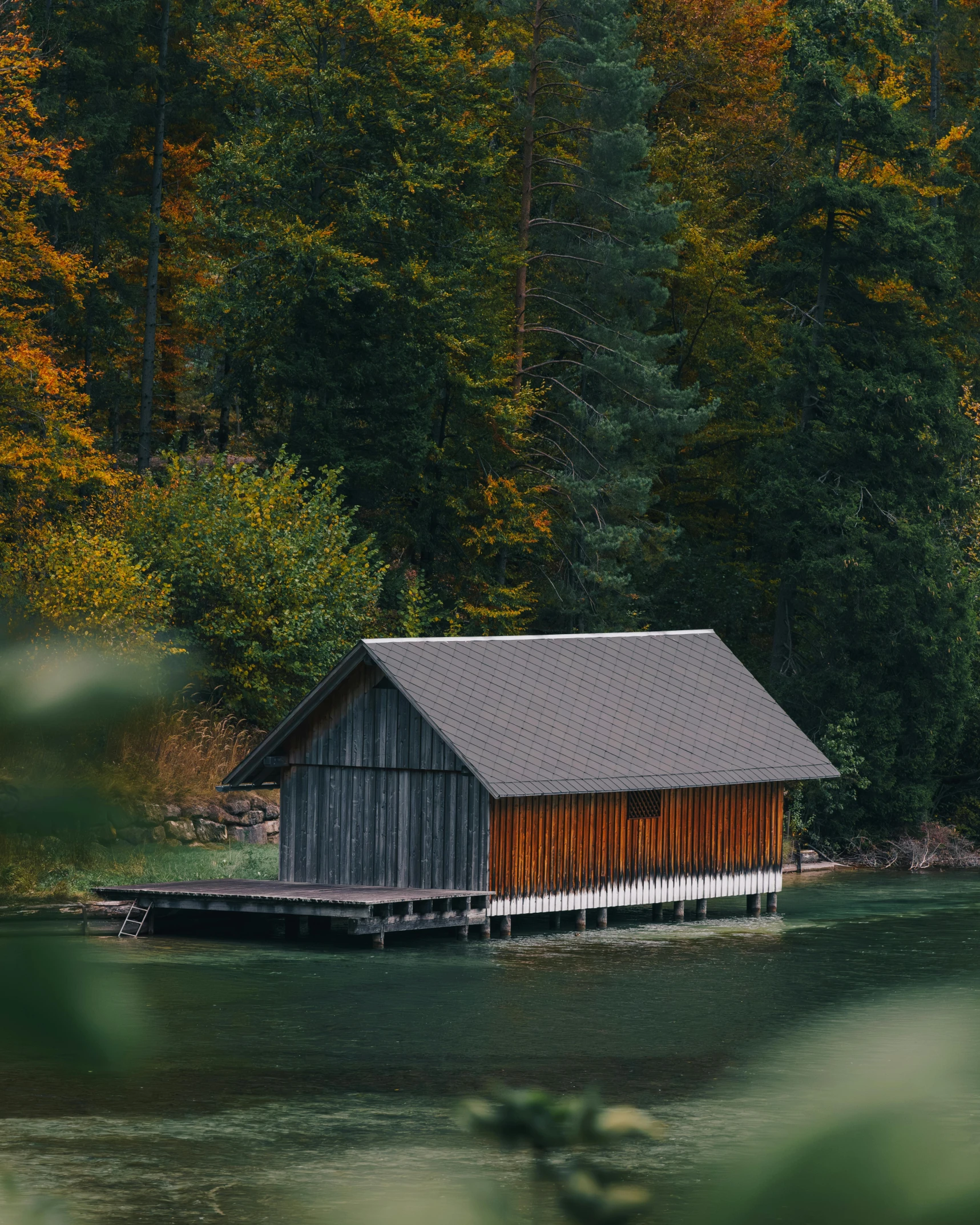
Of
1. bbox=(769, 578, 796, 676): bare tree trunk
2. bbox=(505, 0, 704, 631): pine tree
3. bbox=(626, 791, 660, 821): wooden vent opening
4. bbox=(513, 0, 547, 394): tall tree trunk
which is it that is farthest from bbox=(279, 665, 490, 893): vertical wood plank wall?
bbox=(513, 0, 547, 394): tall tree trunk

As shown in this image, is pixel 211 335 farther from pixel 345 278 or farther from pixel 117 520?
pixel 117 520

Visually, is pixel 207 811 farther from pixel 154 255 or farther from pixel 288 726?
pixel 154 255

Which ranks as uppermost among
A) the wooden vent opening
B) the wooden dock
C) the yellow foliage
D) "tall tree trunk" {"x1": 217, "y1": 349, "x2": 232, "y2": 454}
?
"tall tree trunk" {"x1": 217, "y1": 349, "x2": 232, "y2": 454}

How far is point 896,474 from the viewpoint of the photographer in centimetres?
4344

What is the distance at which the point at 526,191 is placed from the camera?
4659cm

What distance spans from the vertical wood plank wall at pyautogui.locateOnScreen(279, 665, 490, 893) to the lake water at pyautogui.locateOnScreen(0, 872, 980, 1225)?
1308 millimetres

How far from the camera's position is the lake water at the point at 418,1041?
14.7 meters

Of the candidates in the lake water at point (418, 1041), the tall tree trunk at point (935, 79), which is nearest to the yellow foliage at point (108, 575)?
the lake water at point (418, 1041)

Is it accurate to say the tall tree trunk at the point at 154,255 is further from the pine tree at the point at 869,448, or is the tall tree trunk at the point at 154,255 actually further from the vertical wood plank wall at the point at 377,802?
the vertical wood plank wall at the point at 377,802

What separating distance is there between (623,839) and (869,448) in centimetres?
1465

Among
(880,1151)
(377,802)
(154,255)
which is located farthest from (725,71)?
(880,1151)

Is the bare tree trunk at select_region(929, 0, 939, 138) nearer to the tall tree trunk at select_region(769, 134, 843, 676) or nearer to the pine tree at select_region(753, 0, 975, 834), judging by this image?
the pine tree at select_region(753, 0, 975, 834)

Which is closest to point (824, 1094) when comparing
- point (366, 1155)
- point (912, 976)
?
point (366, 1155)

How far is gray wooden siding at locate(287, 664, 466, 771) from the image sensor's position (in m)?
29.8
